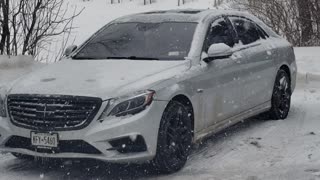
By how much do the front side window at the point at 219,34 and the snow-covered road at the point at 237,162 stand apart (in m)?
1.15

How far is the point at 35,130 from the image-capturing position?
509cm

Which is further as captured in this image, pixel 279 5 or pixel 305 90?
pixel 279 5

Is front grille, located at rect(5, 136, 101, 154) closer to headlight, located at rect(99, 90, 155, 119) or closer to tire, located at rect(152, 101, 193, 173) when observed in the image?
headlight, located at rect(99, 90, 155, 119)

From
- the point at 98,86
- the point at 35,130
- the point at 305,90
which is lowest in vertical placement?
the point at 305,90

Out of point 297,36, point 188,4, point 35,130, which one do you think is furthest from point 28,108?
point 188,4

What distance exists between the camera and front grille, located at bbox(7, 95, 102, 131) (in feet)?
16.3

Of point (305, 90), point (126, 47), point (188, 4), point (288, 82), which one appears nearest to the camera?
point (126, 47)

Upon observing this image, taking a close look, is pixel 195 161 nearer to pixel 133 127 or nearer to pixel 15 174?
pixel 133 127

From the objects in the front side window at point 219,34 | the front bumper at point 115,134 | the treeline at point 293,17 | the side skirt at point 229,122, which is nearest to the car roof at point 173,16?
the front side window at point 219,34

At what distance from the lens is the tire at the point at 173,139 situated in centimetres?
525

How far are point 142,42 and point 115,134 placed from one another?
1678 mm

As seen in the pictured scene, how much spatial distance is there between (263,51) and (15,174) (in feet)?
11.8

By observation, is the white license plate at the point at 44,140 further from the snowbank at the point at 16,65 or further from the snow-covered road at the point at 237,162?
the snowbank at the point at 16,65

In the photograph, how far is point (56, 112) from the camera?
5.05 meters
